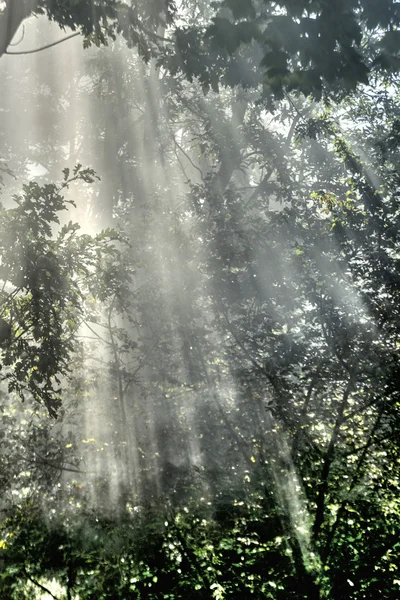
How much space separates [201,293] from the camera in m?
10.8

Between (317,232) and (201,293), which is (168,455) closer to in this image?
(201,293)

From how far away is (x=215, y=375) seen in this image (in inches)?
381

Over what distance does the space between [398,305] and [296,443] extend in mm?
2936

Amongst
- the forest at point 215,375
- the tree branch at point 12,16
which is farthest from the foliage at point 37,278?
the tree branch at point 12,16

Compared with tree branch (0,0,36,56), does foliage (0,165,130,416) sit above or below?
below

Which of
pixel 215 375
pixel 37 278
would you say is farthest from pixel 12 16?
pixel 215 375

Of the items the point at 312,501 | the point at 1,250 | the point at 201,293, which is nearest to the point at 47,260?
the point at 1,250

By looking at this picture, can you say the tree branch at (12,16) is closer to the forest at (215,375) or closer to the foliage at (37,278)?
the forest at (215,375)

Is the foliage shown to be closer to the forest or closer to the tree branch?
the forest

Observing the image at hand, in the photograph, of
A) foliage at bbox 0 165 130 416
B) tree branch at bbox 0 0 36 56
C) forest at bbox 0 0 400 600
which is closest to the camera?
forest at bbox 0 0 400 600

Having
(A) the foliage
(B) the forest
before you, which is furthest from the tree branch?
(A) the foliage

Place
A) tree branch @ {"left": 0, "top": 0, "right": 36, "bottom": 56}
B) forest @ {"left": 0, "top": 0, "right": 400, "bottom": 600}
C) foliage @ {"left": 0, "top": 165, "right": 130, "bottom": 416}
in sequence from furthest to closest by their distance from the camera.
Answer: foliage @ {"left": 0, "top": 165, "right": 130, "bottom": 416}, tree branch @ {"left": 0, "top": 0, "right": 36, "bottom": 56}, forest @ {"left": 0, "top": 0, "right": 400, "bottom": 600}

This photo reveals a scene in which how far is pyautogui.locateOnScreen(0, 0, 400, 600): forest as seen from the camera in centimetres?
350

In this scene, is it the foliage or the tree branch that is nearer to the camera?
the tree branch
